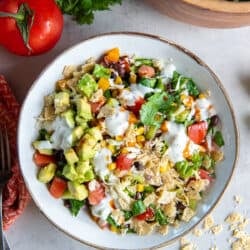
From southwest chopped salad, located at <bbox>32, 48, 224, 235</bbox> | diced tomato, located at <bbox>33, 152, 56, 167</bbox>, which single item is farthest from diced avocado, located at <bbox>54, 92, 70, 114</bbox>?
diced tomato, located at <bbox>33, 152, 56, 167</bbox>

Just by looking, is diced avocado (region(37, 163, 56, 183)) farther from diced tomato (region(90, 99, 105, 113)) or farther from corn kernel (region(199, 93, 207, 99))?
corn kernel (region(199, 93, 207, 99))

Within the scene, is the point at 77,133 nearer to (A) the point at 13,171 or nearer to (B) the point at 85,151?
(B) the point at 85,151

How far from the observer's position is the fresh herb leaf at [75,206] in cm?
164

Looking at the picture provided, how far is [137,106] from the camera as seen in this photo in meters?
1.61

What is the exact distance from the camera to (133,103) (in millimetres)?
1604

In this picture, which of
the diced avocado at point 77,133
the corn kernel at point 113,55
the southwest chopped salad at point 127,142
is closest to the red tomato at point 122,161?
the southwest chopped salad at point 127,142

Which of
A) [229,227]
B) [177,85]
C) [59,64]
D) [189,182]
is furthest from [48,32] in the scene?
[229,227]

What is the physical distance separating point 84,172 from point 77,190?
0.04 metres

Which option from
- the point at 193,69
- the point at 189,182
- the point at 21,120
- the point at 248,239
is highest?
the point at 193,69

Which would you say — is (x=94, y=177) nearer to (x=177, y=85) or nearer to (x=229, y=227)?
(x=177, y=85)

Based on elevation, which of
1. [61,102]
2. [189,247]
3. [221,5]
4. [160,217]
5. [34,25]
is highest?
[221,5]

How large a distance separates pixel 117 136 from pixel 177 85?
19 centimetres

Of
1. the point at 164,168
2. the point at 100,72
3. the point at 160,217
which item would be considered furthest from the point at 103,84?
the point at 160,217

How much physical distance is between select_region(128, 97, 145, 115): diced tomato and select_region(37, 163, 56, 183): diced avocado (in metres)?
0.22
